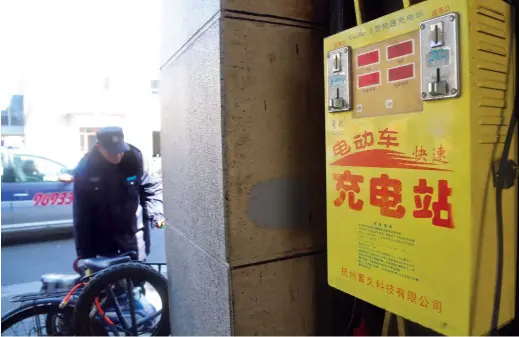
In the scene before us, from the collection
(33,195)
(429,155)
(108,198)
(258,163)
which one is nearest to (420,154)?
(429,155)

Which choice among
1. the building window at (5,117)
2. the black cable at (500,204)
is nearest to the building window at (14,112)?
the building window at (5,117)

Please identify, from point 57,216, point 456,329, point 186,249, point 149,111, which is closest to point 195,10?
point 186,249

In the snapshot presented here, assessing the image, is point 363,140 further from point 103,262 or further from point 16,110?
point 16,110

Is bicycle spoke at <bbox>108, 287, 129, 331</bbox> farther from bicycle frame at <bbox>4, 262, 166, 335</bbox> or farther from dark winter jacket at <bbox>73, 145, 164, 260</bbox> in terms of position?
dark winter jacket at <bbox>73, 145, 164, 260</bbox>

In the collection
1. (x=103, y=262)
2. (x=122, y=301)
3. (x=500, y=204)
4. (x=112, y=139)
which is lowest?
(x=122, y=301)

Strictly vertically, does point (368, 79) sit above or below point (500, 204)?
above

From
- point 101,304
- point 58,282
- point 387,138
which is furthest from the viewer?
point 58,282

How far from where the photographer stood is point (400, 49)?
1055 millimetres

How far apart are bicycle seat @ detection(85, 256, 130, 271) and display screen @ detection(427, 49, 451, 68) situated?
255cm

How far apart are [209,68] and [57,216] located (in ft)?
19.3

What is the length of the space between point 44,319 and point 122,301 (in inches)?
23.1

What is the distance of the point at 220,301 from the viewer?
1435 millimetres

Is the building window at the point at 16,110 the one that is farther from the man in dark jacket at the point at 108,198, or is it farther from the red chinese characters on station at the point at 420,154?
the red chinese characters on station at the point at 420,154

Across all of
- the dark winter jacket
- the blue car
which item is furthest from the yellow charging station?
the blue car
